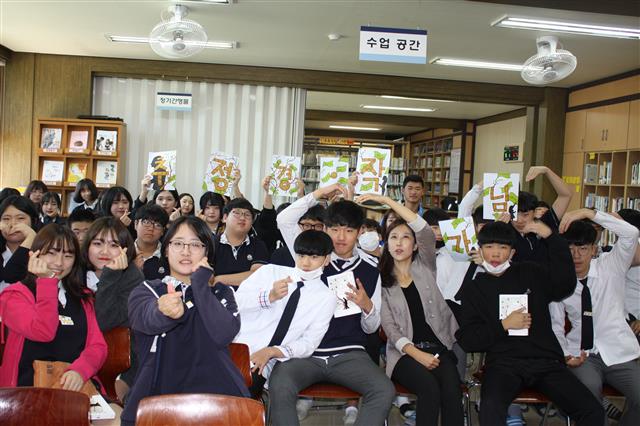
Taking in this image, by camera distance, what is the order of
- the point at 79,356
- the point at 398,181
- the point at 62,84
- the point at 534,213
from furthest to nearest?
the point at 398,181
the point at 62,84
the point at 534,213
the point at 79,356

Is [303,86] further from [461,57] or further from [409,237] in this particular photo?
[409,237]

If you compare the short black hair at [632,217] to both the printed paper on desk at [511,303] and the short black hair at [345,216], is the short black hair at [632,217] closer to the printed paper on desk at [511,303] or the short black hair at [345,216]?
the printed paper on desk at [511,303]

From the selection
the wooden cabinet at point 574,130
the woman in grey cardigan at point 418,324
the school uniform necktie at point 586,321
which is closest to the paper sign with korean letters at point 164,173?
the woman in grey cardigan at point 418,324

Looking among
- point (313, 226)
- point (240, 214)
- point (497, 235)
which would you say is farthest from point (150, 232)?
point (497, 235)

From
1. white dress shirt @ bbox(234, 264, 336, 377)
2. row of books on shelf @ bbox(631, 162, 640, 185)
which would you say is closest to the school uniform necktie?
white dress shirt @ bbox(234, 264, 336, 377)

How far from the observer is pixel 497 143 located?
33.7 ft

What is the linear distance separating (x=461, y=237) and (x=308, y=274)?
1.21 m

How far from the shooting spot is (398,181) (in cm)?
1338

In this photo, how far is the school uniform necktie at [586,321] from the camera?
307 centimetres

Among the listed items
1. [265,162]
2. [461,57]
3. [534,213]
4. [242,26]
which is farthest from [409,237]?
[265,162]

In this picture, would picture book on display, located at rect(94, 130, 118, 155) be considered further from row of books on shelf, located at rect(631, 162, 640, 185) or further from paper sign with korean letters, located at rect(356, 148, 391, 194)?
row of books on shelf, located at rect(631, 162, 640, 185)

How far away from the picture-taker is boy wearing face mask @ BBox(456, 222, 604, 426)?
264cm

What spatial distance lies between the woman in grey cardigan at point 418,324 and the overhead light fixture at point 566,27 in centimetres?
263

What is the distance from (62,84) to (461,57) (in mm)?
5100
